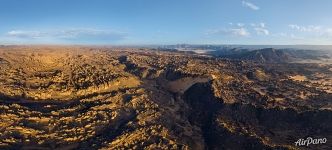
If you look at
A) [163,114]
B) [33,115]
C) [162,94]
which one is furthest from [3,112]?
[162,94]

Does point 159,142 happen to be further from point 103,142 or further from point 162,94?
point 162,94

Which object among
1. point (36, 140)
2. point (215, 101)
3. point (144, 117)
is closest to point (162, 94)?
point (215, 101)

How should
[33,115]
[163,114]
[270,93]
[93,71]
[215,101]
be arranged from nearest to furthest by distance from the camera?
[33,115], [163,114], [215,101], [270,93], [93,71]

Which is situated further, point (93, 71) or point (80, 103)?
point (93, 71)

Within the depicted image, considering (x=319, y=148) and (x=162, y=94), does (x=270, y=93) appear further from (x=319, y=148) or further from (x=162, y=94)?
(x=319, y=148)

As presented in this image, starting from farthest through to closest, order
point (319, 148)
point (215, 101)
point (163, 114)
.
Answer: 1. point (215, 101)
2. point (163, 114)
3. point (319, 148)

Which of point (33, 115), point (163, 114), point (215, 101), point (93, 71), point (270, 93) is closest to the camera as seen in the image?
point (33, 115)
